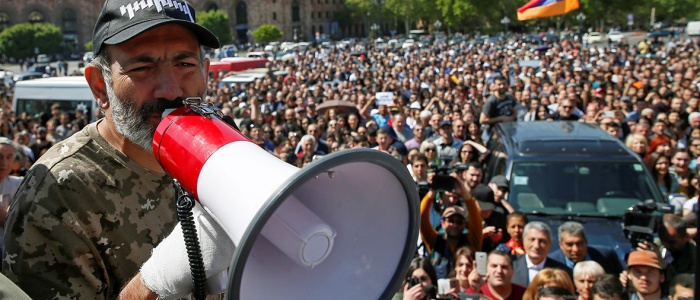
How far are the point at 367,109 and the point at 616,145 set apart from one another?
7050 mm

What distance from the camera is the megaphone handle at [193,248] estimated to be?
1.50m

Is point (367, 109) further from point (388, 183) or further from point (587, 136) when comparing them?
point (388, 183)

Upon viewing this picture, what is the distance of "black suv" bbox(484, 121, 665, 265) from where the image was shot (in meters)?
5.82

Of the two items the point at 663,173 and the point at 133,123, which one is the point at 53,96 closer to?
the point at 663,173

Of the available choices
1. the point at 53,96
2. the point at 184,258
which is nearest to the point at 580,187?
the point at 184,258

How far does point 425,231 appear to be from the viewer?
5484 mm

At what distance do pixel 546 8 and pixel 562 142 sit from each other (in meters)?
12.0

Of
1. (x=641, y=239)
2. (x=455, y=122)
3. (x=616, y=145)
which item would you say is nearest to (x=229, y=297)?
(x=641, y=239)

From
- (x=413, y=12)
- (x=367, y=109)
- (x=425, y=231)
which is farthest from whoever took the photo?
(x=413, y=12)

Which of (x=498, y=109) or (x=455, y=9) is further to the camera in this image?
(x=455, y=9)

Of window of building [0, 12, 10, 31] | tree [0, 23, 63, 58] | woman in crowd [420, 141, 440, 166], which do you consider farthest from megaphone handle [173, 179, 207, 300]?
window of building [0, 12, 10, 31]

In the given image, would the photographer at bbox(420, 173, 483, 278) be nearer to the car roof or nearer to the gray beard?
the car roof

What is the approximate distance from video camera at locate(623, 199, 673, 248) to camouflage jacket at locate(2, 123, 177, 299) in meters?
3.67

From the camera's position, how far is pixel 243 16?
298 ft
